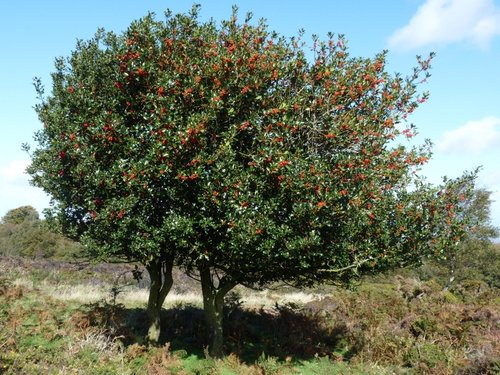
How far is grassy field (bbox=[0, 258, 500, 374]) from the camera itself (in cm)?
1376

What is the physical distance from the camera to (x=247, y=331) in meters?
19.1

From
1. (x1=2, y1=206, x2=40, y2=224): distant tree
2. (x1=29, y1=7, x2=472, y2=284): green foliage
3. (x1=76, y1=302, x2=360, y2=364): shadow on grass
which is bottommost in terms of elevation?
(x1=76, y1=302, x2=360, y2=364): shadow on grass

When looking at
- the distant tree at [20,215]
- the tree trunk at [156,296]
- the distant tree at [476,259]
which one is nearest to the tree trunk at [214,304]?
the tree trunk at [156,296]

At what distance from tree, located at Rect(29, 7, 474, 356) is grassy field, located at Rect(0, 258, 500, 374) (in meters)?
3.54

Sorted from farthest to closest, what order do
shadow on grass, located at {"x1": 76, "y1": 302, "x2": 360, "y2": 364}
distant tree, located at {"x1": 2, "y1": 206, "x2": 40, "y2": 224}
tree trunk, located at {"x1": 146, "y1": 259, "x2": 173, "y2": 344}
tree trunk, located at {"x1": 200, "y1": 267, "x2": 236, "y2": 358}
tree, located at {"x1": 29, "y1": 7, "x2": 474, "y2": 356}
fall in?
distant tree, located at {"x1": 2, "y1": 206, "x2": 40, "y2": 224}, shadow on grass, located at {"x1": 76, "y1": 302, "x2": 360, "y2": 364}, tree trunk, located at {"x1": 146, "y1": 259, "x2": 173, "y2": 344}, tree trunk, located at {"x1": 200, "y1": 267, "x2": 236, "y2": 358}, tree, located at {"x1": 29, "y1": 7, "x2": 474, "y2": 356}

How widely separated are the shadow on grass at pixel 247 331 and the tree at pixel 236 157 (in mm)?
4453

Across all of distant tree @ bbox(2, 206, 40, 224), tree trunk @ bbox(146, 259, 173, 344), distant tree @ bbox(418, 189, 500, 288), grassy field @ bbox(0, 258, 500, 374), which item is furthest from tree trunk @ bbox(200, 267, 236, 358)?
distant tree @ bbox(2, 206, 40, 224)

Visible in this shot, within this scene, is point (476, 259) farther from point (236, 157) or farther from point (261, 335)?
point (236, 157)

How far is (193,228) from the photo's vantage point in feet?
42.4

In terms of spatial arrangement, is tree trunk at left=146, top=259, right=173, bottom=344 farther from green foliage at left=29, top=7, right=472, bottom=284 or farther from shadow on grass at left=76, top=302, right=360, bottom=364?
green foliage at left=29, top=7, right=472, bottom=284

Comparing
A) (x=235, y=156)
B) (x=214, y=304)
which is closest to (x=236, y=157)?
(x=235, y=156)

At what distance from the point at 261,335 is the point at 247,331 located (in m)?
0.64

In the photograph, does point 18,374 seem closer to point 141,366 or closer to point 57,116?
point 141,366

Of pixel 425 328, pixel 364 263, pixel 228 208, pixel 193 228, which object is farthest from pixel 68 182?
pixel 425 328
